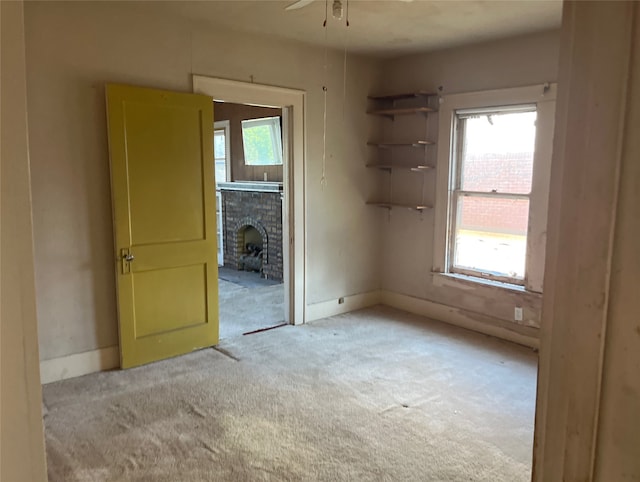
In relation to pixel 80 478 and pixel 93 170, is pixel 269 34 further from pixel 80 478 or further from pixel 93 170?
pixel 80 478

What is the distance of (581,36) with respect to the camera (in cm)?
60

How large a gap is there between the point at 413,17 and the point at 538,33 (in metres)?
1.14

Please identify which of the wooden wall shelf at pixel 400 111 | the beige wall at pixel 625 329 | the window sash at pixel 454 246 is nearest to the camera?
the beige wall at pixel 625 329

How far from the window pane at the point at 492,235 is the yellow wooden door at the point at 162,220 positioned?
7.91ft

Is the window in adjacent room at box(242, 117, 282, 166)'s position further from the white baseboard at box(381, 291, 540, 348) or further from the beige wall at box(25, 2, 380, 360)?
the white baseboard at box(381, 291, 540, 348)

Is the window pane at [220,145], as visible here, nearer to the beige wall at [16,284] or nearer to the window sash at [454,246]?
the window sash at [454,246]

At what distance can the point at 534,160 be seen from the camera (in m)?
4.16

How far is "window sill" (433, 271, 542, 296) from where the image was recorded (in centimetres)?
442

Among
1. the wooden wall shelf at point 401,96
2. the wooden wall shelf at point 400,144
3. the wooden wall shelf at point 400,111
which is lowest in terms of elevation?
the wooden wall shelf at point 400,144

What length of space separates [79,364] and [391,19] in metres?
3.51

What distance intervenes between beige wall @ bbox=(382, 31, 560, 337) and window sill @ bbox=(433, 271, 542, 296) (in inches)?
1.1

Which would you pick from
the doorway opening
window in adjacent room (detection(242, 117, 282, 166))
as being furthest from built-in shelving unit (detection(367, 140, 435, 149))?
window in adjacent room (detection(242, 117, 282, 166))

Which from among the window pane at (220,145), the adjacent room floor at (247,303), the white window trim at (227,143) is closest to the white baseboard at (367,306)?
the adjacent room floor at (247,303)

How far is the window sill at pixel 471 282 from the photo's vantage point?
442 centimetres
